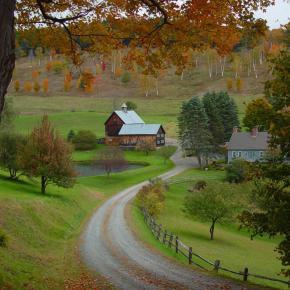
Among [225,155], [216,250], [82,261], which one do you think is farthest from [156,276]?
[225,155]

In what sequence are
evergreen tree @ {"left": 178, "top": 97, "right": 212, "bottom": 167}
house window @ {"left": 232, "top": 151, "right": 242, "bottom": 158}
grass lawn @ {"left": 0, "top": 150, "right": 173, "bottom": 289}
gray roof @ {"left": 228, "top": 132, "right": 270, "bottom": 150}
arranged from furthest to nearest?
gray roof @ {"left": 228, "top": 132, "right": 270, "bottom": 150} → house window @ {"left": 232, "top": 151, "right": 242, "bottom": 158} → evergreen tree @ {"left": 178, "top": 97, "right": 212, "bottom": 167} → grass lawn @ {"left": 0, "top": 150, "right": 173, "bottom": 289}

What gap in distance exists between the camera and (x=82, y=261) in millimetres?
21141

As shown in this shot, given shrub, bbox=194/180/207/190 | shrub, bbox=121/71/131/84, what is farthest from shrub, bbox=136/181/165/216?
shrub, bbox=121/71/131/84

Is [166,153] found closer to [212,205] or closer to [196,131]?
[196,131]

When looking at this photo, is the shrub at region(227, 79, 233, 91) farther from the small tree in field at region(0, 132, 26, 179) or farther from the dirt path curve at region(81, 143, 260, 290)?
the dirt path curve at region(81, 143, 260, 290)

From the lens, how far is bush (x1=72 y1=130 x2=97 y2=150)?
9131 cm

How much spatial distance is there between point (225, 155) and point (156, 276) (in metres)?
63.0

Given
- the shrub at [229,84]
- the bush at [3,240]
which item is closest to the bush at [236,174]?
the bush at [3,240]

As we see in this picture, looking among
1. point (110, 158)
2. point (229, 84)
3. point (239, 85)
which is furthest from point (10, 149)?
point (229, 84)

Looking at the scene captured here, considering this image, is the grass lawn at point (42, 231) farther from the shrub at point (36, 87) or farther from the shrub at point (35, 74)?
the shrub at point (35, 74)

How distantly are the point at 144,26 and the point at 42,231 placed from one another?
20.0 m

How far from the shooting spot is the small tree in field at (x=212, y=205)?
129ft

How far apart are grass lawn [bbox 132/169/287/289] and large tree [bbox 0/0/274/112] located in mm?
15433

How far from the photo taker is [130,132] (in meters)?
97.7
